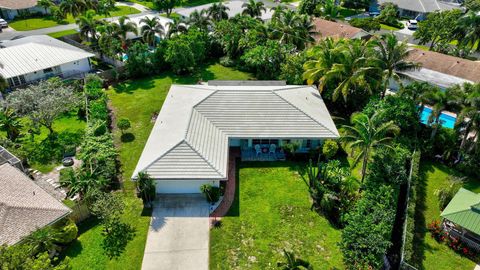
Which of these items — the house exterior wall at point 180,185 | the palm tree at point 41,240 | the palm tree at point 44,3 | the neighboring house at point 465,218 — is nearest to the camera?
the palm tree at point 41,240

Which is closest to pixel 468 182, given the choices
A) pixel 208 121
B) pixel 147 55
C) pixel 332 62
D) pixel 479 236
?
pixel 479 236

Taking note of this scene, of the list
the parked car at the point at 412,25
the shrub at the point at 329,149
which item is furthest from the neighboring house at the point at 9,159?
the parked car at the point at 412,25

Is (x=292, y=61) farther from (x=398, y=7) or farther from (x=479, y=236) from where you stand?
(x=398, y=7)

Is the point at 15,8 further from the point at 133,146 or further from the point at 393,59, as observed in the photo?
the point at 393,59

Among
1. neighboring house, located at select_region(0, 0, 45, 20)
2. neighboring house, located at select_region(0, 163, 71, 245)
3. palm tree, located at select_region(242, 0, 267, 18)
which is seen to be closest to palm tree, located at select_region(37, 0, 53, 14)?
neighboring house, located at select_region(0, 0, 45, 20)

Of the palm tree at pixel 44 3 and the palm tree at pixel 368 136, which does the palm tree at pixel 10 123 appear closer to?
the palm tree at pixel 368 136

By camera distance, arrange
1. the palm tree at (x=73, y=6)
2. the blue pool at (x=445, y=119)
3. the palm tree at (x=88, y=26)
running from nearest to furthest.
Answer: the blue pool at (x=445, y=119)
the palm tree at (x=88, y=26)
the palm tree at (x=73, y=6)

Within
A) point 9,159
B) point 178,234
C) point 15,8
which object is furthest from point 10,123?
point 15,8

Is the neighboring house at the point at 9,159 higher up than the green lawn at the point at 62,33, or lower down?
lower down
